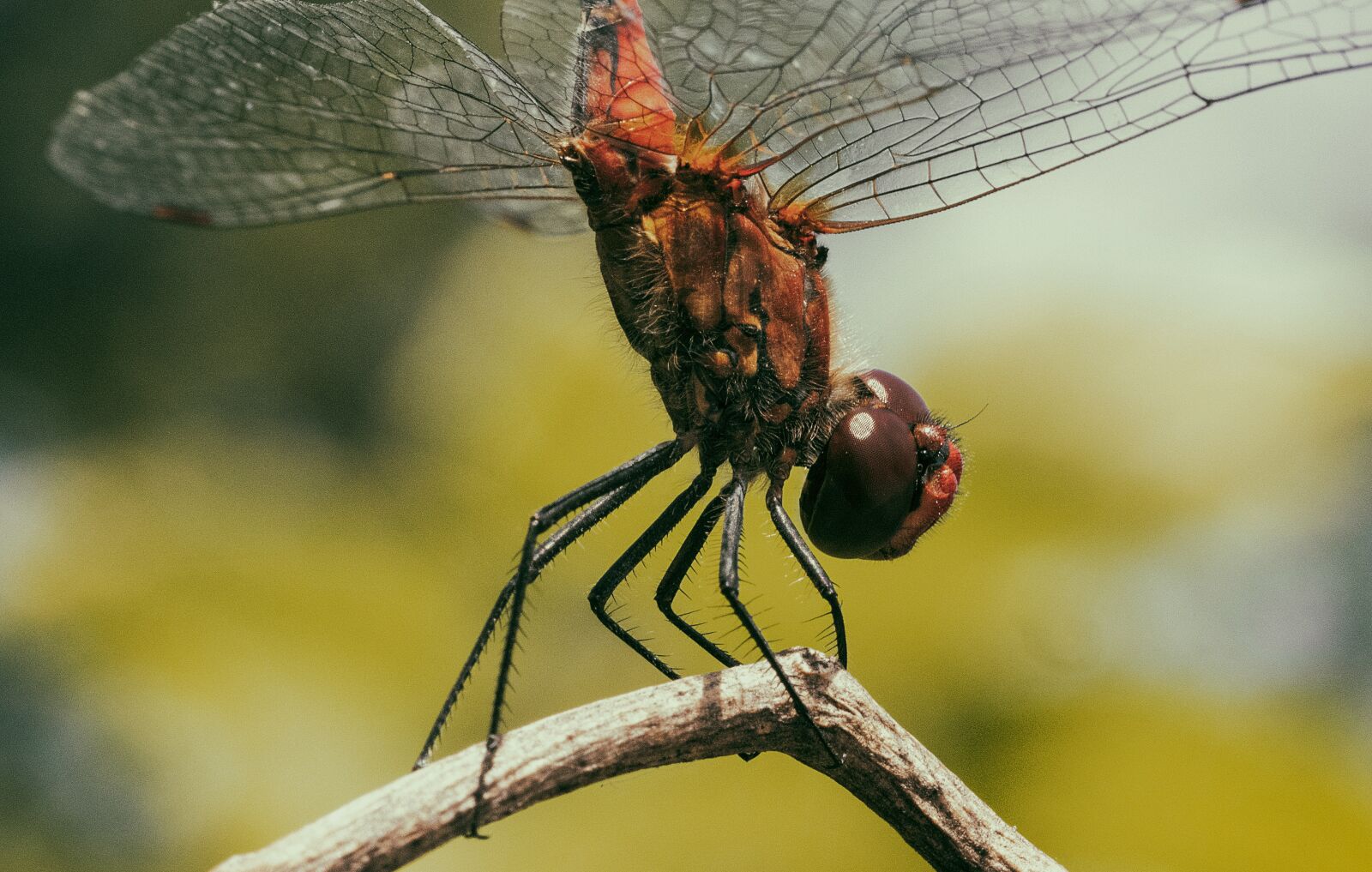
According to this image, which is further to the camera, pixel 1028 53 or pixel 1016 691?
pixel 1016 691

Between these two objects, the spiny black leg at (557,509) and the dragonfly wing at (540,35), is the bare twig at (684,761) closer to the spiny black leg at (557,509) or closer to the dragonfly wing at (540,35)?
the spiny black leg at (557,509)

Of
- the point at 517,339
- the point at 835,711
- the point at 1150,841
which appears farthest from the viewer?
the point at 517,339

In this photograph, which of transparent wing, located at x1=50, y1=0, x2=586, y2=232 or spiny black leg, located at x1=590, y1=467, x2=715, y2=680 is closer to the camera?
transparent wing, located at x1=50, y1=0, x2=586, y2=232

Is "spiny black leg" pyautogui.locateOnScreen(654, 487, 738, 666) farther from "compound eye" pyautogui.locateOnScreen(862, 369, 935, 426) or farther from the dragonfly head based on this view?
"compound eye" pyautogui.locateOnScreen(862, 369, 935, 426)

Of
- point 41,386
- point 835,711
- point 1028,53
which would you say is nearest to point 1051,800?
point 835,711

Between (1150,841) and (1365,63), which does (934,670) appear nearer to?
(1150,841)

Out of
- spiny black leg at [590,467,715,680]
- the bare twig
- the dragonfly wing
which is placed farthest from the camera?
the dragonfly wing

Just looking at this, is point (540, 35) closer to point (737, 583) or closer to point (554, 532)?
point (554, 532)

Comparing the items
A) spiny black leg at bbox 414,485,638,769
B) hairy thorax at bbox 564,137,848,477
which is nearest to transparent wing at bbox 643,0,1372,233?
hairy thorax at bbox 564,137,848,477
